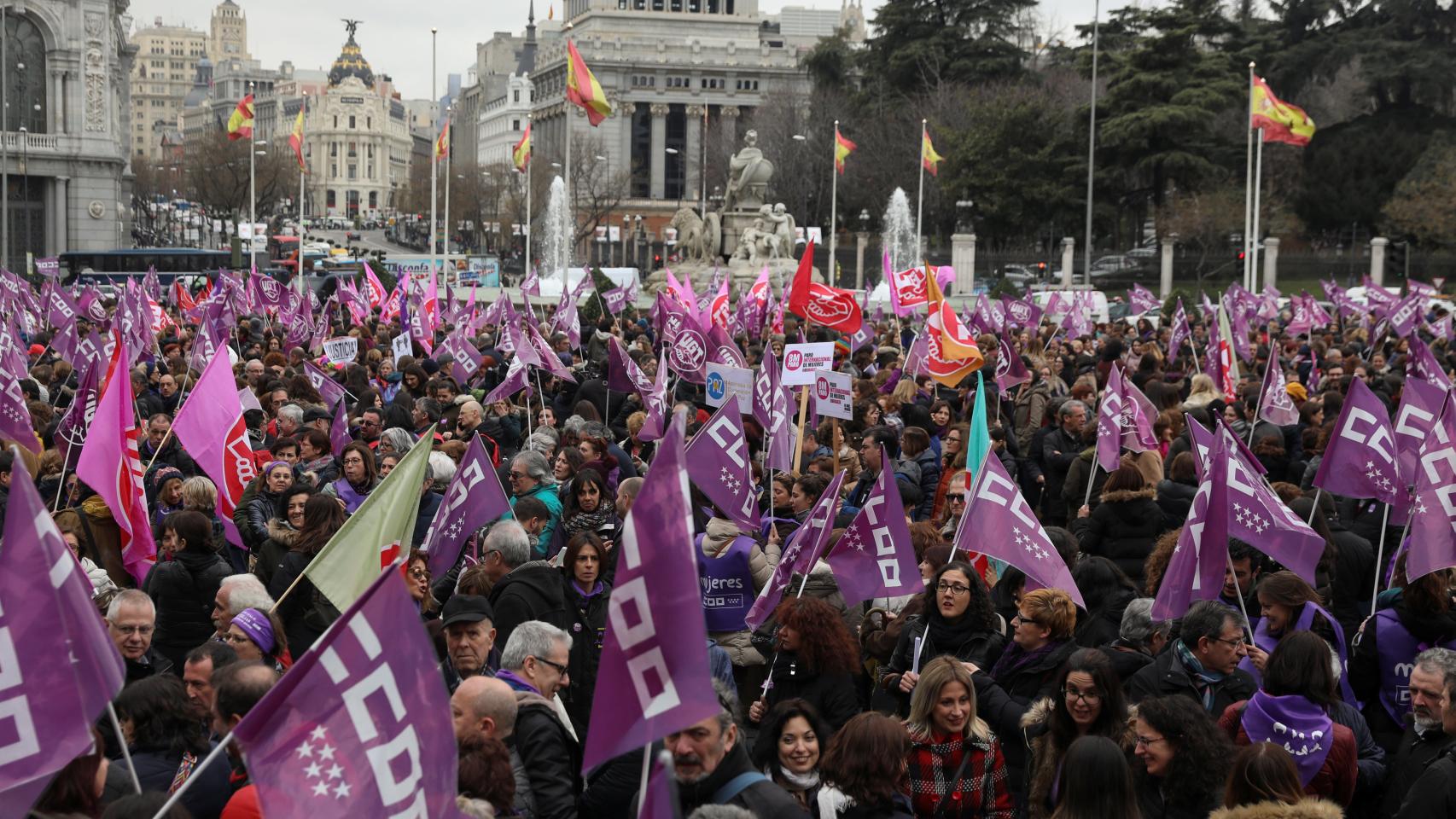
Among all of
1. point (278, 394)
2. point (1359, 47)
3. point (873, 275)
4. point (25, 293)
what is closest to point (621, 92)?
point (873, 275)

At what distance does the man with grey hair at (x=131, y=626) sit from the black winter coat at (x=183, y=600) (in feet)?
4.18

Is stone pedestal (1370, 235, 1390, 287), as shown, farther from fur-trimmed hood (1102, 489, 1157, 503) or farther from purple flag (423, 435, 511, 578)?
purple flag (423, 435, 511, 578)

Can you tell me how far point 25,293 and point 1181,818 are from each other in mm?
23120

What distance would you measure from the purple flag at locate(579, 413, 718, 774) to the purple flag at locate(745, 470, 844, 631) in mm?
2695

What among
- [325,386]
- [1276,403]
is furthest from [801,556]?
[325,386]

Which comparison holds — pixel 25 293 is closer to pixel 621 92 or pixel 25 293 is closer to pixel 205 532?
pixel 205 532

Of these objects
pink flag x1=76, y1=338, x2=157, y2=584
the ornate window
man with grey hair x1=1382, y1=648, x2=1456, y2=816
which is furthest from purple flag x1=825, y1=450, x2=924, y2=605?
the ornate window

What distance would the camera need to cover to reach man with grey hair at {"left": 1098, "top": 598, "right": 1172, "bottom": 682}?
6.18 metres

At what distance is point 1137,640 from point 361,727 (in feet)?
11.3

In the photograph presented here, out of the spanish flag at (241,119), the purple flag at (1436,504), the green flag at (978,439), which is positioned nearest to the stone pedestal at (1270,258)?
the spanish flag at (241,119)

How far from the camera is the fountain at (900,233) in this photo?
58.2m

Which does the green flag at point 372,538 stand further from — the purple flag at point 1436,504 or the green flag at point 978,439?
the purple flag at point 1436,504

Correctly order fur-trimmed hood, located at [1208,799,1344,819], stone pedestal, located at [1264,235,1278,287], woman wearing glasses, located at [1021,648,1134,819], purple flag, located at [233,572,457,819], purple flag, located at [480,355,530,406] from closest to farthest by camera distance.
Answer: purple flag, located at [233,572,457,819]
fur-trimmed hood, located at [1208,799,1344,819]
woman wearing glasses, located at [1021,648,1134,819]
purple flag, located at [480,355,530,406]
stone pedestal, located at [1264,235,1278,287]

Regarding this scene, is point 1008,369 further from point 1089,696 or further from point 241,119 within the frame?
point 241,119
